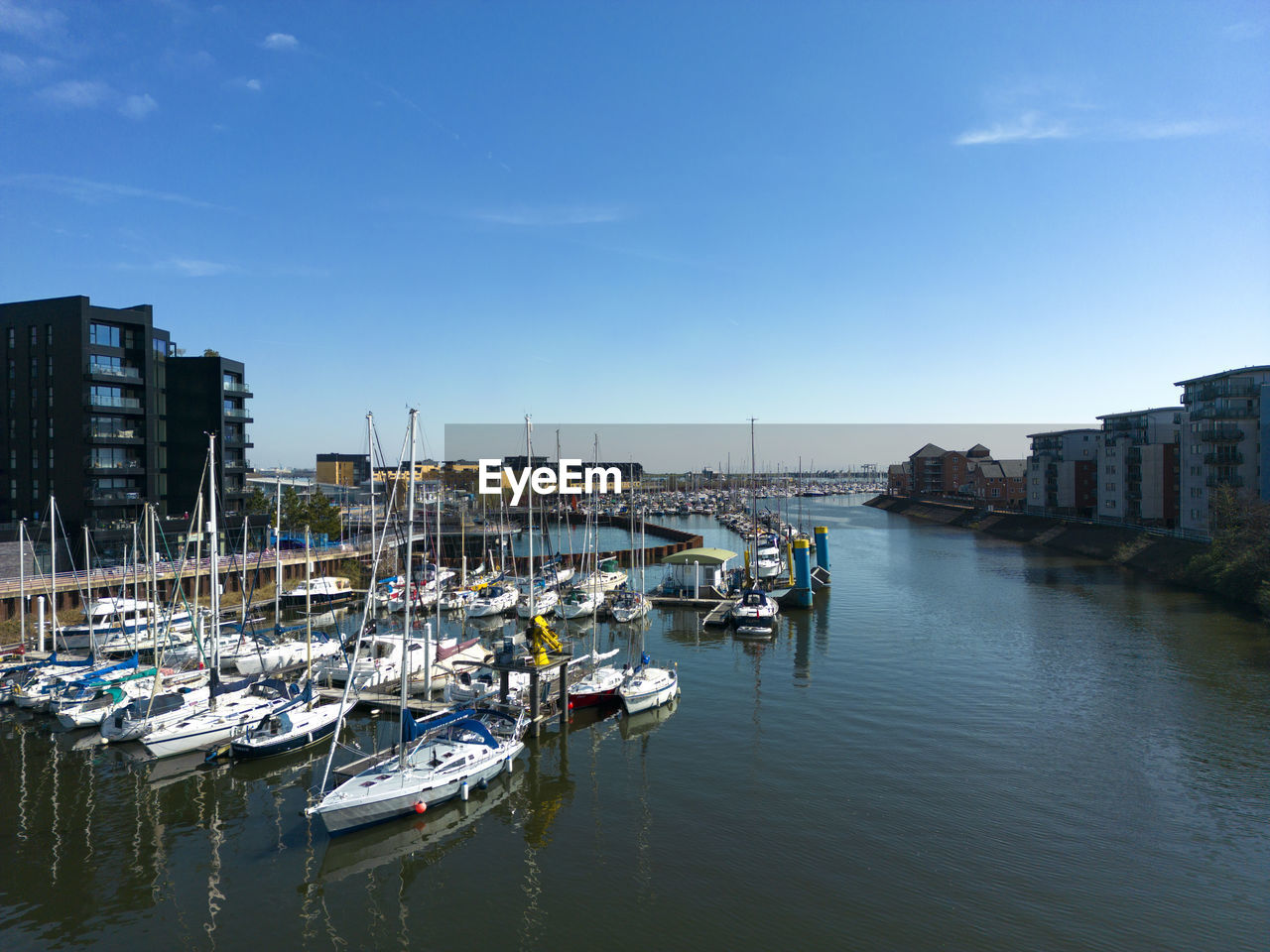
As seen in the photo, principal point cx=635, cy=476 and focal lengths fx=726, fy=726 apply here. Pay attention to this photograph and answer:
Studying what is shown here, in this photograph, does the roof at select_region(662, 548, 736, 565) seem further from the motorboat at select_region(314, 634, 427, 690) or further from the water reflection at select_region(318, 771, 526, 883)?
the water reflection at select_region(318, 771, 526, 883)

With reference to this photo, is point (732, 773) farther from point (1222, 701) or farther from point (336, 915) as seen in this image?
point (1222, 701)

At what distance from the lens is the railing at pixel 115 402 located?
168 ft

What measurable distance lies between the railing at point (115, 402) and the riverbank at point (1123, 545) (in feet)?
242

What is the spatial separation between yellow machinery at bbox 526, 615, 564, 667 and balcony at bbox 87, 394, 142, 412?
1750 inches

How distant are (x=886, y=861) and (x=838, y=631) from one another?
24223mm

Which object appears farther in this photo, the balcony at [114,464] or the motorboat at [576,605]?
the balcony at [114,464]

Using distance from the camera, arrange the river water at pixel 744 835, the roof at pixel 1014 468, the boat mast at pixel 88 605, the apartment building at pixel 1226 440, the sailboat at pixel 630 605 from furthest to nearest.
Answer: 1. the roof at pixel 1014 468
2. the apartment building at pixel 1226 440
3. the sailboat at pixel 630 605
4. the boat mast at pixel 88 605
5. the river water at pixel 744 835

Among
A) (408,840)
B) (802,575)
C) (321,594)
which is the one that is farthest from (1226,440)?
(321,594)

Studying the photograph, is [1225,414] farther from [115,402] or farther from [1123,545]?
[115,402]

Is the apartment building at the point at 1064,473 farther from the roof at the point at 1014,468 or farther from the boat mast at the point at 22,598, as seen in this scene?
the boat mast at the point at 22,598

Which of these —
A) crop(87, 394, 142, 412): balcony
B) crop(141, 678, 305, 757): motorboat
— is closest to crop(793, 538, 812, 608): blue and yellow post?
crop(141, 678, 305, 757): motorboat

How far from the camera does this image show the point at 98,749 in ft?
74.4

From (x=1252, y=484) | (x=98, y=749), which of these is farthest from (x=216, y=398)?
(x=1252, y=484)

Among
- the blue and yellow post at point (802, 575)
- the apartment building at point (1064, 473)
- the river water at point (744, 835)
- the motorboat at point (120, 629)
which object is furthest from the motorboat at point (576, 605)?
the apartment building at point (1064, 473)
